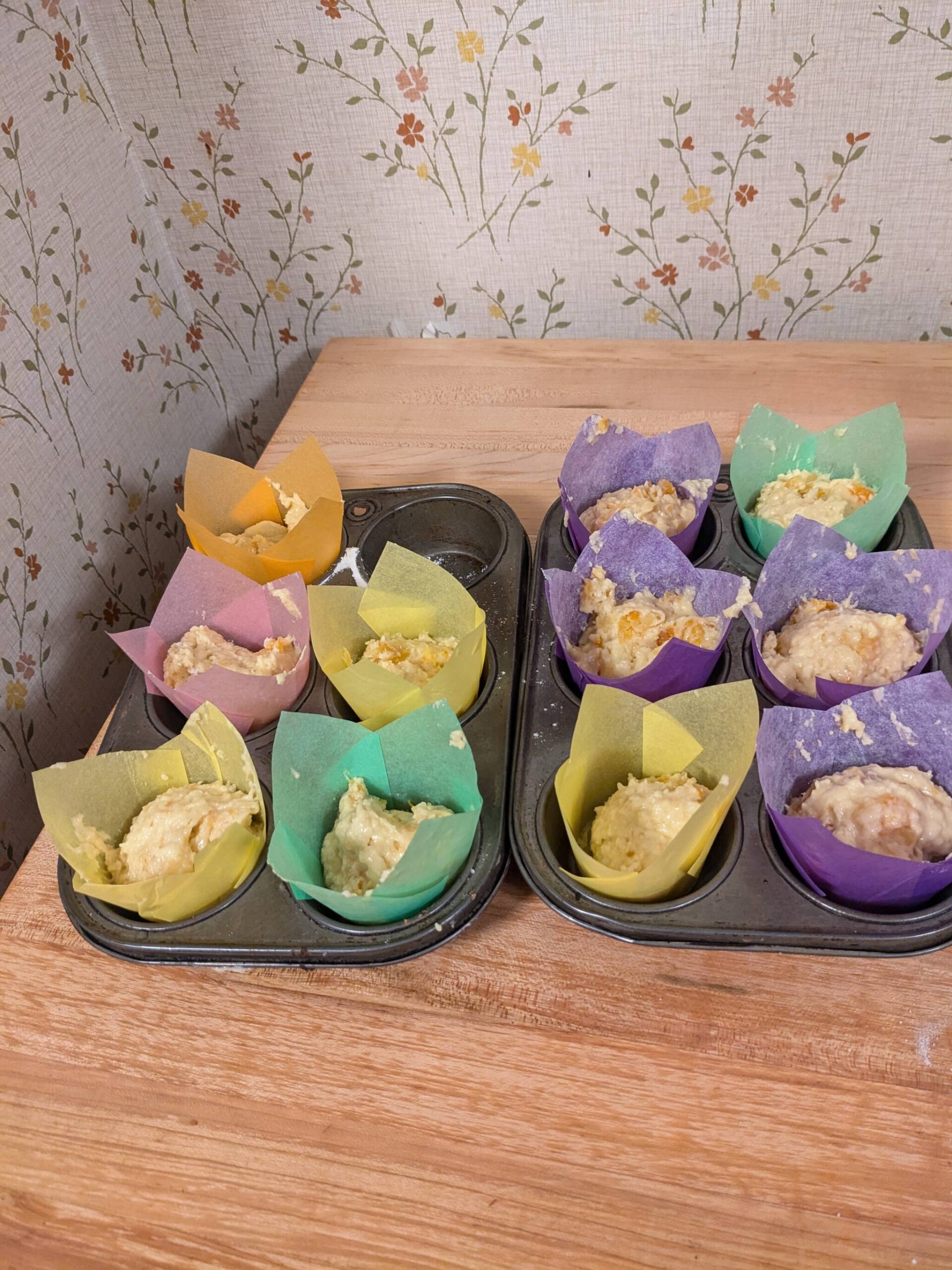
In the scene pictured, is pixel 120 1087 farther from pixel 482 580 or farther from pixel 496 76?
pixel 496 76

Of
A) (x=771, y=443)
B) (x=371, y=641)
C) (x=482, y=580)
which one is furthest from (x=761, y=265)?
(x=371, y=641)

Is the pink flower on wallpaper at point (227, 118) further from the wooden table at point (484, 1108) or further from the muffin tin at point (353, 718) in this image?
the wooden table at point (484, 1108)

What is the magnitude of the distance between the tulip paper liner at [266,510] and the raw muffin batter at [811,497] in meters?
0.65

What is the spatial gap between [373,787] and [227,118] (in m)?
1.45

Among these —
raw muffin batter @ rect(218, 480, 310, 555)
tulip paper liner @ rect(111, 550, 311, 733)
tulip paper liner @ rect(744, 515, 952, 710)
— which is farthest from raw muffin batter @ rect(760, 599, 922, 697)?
raw muffin batter @ rect(218, 480, 310, 555)

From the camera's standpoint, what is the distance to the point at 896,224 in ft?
5.25

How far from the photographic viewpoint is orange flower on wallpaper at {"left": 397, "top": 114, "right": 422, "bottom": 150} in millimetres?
1650

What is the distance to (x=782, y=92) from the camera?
149 cm

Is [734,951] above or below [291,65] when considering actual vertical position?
below

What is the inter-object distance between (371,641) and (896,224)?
1.27 metres

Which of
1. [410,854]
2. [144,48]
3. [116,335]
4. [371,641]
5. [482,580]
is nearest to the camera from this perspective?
[410,854]

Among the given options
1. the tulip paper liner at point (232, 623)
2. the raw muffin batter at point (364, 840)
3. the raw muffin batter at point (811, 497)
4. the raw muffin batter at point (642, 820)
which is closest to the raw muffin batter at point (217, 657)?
the tulip paper liner at point (232, 623)

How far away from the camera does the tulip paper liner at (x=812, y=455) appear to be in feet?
4.14

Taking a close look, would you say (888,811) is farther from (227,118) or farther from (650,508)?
(227,118)
